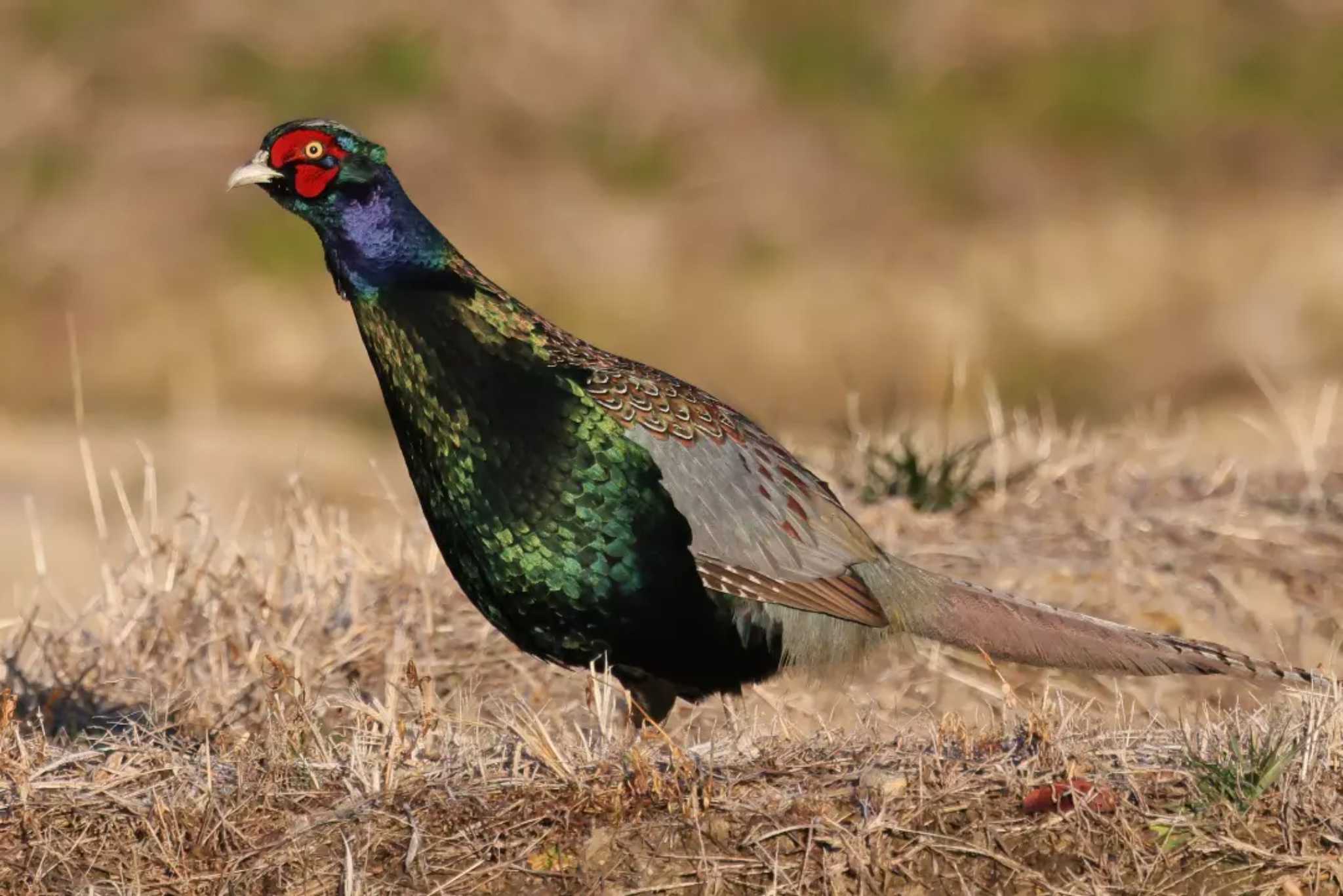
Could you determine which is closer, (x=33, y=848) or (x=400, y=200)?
(x=33, y=848)

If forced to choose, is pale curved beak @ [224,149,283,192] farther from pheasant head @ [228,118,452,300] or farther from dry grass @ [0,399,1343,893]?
dry grass @ [0,399,1343,893]

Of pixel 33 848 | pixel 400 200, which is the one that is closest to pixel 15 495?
pixel 400 200

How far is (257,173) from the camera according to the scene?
430cm

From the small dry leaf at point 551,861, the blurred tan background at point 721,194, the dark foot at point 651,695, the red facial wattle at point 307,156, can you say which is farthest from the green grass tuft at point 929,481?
the blurred tan background at point 721,194

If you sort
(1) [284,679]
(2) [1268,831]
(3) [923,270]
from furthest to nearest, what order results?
(3) [923,270], (1) [284,679], (2) [1268,831]

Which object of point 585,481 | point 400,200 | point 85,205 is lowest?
point 585,481

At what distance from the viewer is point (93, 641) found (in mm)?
5430

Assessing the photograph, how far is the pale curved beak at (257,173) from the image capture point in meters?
4.29

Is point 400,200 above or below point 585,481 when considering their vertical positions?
above

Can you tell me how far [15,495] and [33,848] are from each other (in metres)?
5.71

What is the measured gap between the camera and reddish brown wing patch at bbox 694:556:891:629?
4395 millimetres

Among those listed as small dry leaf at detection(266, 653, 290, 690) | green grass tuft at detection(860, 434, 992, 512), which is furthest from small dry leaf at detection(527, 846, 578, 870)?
green grass tuft at detection(860, 434, 992, 512)

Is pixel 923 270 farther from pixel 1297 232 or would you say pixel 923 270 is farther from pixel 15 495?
pixel 15 495

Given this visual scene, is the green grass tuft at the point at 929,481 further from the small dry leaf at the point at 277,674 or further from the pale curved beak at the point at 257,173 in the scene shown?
the small dry leaf at the point at 277,674
